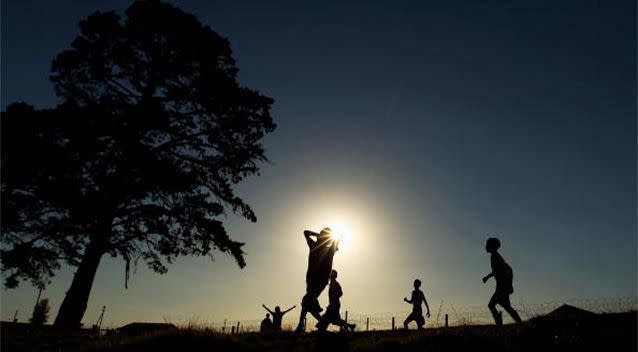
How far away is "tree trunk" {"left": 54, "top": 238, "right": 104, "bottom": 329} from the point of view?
13500 mm

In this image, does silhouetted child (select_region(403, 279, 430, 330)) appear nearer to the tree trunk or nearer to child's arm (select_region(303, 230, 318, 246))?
child's arm (select_region(303, 230, 318, 246))

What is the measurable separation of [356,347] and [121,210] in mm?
10730

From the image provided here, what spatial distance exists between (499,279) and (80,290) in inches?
479

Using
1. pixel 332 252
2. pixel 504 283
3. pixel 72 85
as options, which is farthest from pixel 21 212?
pixel 504 283

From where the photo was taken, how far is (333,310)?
8617 mm

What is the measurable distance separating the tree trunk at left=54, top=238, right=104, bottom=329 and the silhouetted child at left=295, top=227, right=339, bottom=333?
9.29 metres

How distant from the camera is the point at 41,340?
32.3ft

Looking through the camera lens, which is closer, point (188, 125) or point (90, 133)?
point (90, 133)

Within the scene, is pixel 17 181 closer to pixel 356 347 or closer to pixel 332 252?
pixel 332 252

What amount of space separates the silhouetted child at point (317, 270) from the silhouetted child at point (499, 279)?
307 cm

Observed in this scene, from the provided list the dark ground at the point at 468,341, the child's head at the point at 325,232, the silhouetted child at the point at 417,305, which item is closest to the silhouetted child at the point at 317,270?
the child's head at the point at 325,232

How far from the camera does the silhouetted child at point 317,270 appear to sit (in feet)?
25.2

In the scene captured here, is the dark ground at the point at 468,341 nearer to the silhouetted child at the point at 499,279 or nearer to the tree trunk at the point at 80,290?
the silhouetted child at the point at 499,279

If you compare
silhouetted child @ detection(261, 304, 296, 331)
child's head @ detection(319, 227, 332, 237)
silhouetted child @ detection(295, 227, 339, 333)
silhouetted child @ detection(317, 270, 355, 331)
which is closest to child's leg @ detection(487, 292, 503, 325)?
silhouetted child @ detection(317, 270, 355, 331)
